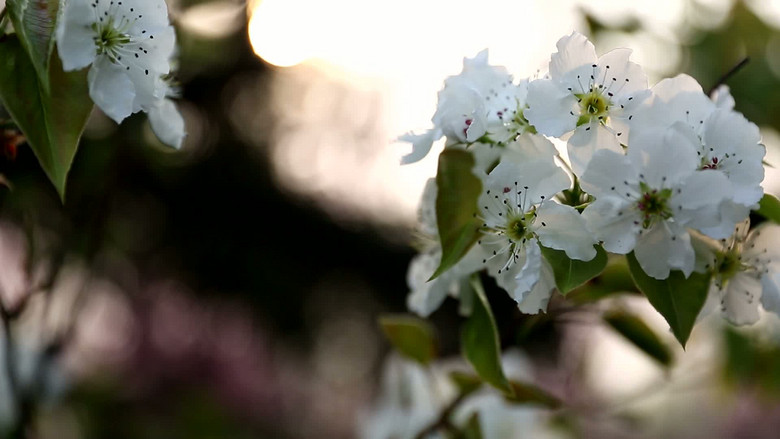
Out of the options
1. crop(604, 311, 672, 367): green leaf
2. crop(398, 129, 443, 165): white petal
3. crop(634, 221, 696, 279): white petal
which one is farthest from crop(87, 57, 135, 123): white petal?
crop(604, 311, 672, 367): green leaf

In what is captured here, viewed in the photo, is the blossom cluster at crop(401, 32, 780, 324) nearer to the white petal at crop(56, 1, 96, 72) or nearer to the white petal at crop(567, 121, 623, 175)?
the white petal at crop(567, 121, 623, 175)

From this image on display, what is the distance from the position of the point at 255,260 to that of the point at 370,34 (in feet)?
1.99

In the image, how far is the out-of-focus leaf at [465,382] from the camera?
1.74 ft

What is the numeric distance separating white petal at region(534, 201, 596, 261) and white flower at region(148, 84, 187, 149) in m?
0.21

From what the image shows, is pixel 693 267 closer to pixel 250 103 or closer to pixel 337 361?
pixel 250 103

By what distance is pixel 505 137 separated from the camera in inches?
15.4

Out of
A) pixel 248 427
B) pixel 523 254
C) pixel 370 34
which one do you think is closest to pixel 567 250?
pixel 523 254

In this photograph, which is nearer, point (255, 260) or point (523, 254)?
point (523, 254)

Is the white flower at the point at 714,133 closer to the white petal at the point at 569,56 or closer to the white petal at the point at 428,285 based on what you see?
the white petal at the point at 569,56

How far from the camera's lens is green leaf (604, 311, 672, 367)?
0.54 m

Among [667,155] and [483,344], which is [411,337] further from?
[667,155]

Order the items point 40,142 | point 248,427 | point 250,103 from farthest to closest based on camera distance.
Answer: point 250,103
point 248,427
point 40,142

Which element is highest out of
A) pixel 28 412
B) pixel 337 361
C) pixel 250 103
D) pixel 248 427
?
pixel 28 412

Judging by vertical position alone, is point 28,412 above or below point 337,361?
above
